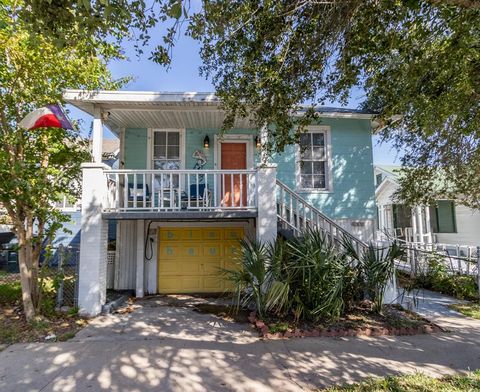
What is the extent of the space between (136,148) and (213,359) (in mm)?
6381

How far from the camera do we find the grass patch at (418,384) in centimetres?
345

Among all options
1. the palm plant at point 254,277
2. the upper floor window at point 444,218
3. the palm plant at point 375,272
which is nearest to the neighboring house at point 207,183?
the palm plant at point 375,272

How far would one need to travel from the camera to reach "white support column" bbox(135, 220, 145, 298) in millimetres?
8297

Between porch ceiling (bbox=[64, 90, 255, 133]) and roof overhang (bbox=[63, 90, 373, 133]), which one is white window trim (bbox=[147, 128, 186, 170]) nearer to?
roof overhang (bbox=[63, 90, 373, 133])

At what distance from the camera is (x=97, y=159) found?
22.9ft

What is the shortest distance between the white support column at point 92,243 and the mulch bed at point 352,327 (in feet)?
10.6

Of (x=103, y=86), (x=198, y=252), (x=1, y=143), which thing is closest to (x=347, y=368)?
(x=198, y=252)

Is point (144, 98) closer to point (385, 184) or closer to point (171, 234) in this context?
point (171, 234)

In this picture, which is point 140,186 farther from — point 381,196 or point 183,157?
point 381,196

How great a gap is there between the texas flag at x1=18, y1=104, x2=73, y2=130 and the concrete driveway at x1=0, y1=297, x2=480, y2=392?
12.0 feet

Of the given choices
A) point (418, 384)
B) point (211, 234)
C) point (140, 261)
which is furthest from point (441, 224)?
point (140, 261)

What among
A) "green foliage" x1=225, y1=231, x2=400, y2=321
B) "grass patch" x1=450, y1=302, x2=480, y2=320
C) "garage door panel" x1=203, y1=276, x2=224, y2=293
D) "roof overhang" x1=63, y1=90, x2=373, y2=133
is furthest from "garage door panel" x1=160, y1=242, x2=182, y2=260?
"grass patch" x1=450, y1=302, x2=480, y2=320

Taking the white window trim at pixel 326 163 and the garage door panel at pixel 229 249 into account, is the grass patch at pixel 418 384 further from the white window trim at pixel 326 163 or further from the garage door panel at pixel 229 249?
the white window trim at pixel 326 163

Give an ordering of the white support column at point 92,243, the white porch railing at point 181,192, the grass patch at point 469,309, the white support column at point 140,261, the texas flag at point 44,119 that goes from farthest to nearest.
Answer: the white support column at point 140,261 → the white porch railing at point 181,192 → the grass patch at point 469,309 → the white support column at point 92,243 → the texas flag at point 44,119
